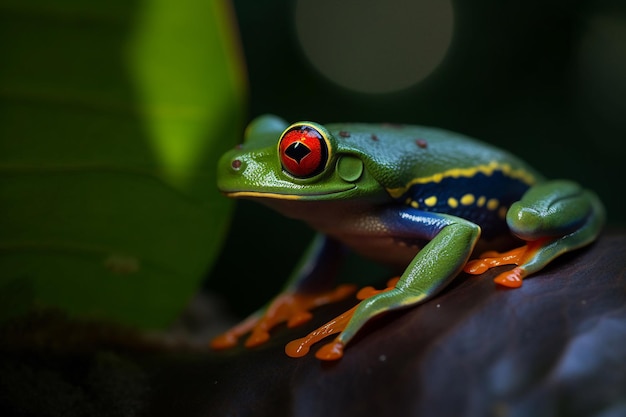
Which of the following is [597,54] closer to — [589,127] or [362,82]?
[589,127]

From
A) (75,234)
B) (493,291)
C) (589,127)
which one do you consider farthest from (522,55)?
(75,234)

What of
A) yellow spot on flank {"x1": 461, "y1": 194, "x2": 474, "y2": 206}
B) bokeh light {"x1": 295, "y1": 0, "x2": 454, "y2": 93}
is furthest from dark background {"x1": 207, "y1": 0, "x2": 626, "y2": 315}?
yellow spot on flank {"x1": 461, "y1": 194, "x2": 474, "y2": 206}

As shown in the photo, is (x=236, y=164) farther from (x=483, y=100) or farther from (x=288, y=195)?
(x=483, y=100)

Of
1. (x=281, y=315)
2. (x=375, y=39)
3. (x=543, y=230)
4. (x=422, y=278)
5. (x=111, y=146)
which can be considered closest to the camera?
(x=422, y=278)

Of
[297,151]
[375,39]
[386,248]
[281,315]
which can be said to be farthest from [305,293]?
[375,39]

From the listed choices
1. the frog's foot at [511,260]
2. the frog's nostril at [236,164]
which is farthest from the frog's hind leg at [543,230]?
the frog's nostril at [236,164]

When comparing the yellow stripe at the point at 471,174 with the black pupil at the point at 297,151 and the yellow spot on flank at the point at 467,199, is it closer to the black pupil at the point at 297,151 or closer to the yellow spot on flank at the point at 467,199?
the yellow spot on flank at the point at 467,199

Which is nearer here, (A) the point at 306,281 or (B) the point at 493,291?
(B) the point at 493,291

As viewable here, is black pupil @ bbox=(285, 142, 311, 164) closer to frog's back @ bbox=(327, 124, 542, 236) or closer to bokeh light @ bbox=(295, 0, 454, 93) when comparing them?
frog's back @ bbox=(327, 124, 542, 236)
